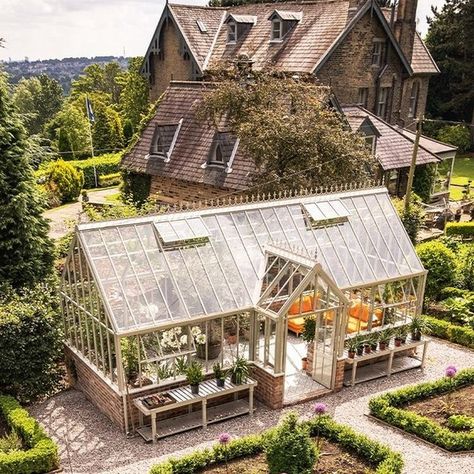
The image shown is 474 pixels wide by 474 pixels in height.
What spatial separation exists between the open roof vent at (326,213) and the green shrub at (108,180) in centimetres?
2835

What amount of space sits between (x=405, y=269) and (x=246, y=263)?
4856 millimetres

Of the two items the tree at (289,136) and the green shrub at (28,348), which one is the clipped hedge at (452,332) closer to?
the tree at (289,136)

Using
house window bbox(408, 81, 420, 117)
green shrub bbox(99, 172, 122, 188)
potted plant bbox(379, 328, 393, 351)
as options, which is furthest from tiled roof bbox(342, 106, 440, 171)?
green shrub bbox(99, 172, 122, 188)

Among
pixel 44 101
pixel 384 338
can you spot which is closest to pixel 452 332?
pixel 384 338

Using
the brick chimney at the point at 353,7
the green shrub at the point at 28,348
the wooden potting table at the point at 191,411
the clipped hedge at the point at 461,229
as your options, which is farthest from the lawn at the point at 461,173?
the green shrub at the point at 28,348

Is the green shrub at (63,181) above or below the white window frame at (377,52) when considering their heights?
below

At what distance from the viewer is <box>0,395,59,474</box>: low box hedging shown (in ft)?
36.9

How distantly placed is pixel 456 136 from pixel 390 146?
81.8ft

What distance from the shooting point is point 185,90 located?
29.2 meters

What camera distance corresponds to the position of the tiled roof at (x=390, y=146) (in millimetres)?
28984

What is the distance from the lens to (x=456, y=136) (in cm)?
5181

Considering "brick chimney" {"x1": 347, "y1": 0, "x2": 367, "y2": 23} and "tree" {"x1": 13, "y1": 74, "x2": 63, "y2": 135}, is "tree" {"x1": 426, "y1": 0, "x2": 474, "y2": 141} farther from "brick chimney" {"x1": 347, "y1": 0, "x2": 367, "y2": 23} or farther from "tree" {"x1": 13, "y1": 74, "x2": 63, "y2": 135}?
"tree" {"x1": 13, "y1": 74, "x2": 63, "y2": 135}

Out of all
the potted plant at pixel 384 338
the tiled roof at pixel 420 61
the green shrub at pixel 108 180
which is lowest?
the green shrub at pixel 108 180

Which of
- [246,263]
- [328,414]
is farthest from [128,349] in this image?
[328,414]
